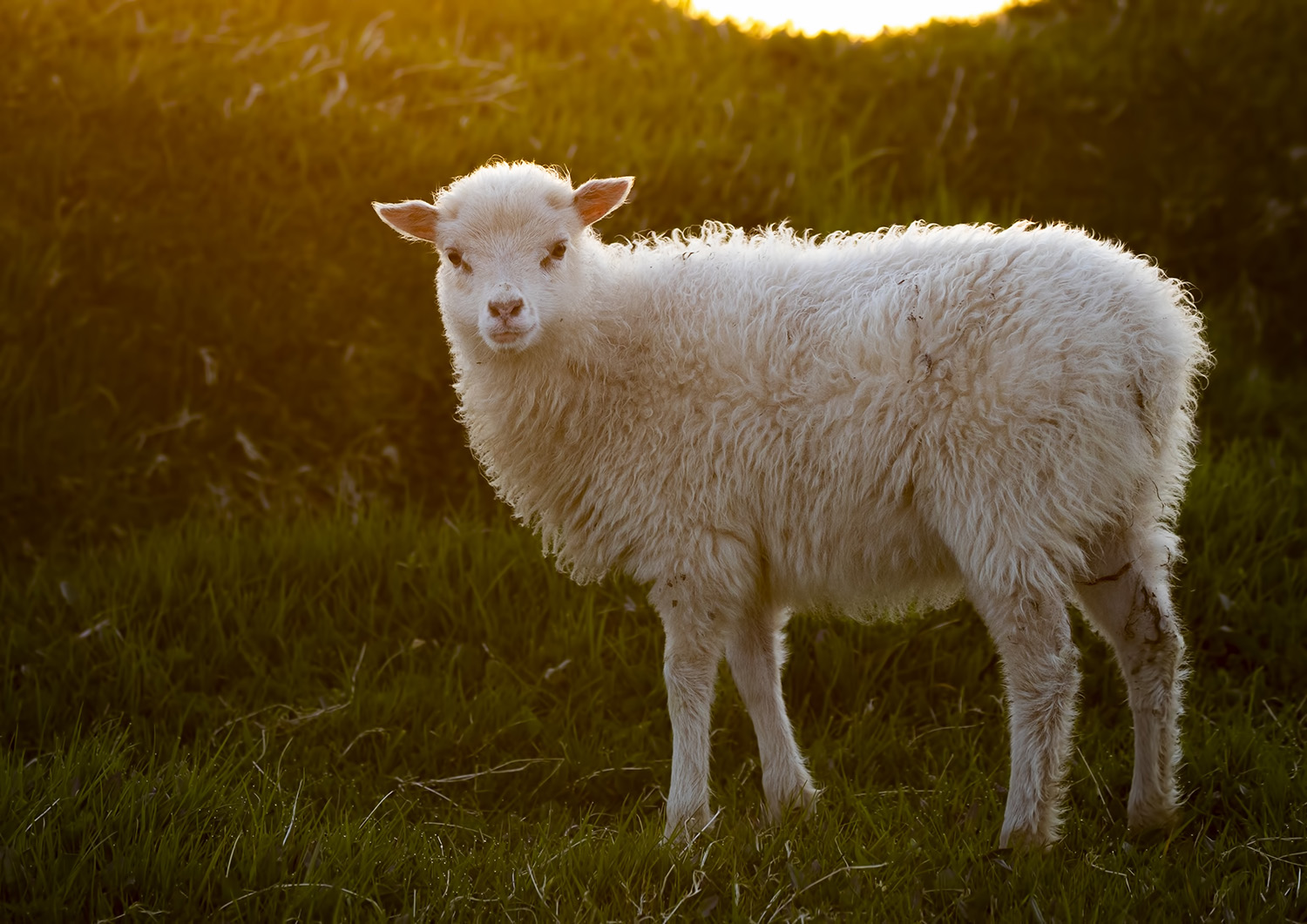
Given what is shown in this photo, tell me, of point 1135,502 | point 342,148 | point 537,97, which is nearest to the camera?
point 1135,502

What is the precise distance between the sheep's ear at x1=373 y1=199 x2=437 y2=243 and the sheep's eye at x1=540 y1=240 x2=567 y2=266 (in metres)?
0.45

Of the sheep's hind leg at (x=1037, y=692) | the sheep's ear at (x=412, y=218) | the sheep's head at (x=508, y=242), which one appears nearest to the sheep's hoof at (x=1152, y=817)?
the sheep's hind leg at (x=1037, y=692)

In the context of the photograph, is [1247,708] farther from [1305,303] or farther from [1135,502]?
[1305,303]

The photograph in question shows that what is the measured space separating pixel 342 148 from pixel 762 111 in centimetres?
270

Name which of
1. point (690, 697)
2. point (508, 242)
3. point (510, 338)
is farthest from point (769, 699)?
point (508, 242)

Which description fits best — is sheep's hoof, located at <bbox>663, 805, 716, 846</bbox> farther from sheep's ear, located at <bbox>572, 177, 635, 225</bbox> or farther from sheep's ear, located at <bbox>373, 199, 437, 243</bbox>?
sheep's ear, located at <bbox>373, 199, 437, 243</bbox>

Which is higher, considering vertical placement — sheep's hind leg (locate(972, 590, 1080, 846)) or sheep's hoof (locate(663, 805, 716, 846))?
sheep's hind leg (locate(972, 590, 1080, 846))

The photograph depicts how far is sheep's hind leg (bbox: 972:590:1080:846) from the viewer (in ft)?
12.4

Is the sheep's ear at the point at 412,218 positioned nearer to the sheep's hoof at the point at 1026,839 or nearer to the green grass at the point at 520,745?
the green grass at the point at 520,745

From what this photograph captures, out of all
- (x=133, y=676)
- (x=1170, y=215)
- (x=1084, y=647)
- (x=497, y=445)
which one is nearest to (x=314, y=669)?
(x=133, y=676)

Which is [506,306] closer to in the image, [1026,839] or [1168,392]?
[1168,392]

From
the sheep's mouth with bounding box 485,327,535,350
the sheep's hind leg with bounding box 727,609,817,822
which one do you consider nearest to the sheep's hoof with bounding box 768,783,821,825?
the sheep's hind leg with bounding box 727,609,817,822

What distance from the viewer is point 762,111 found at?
817cm

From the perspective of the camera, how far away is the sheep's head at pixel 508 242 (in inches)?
162
